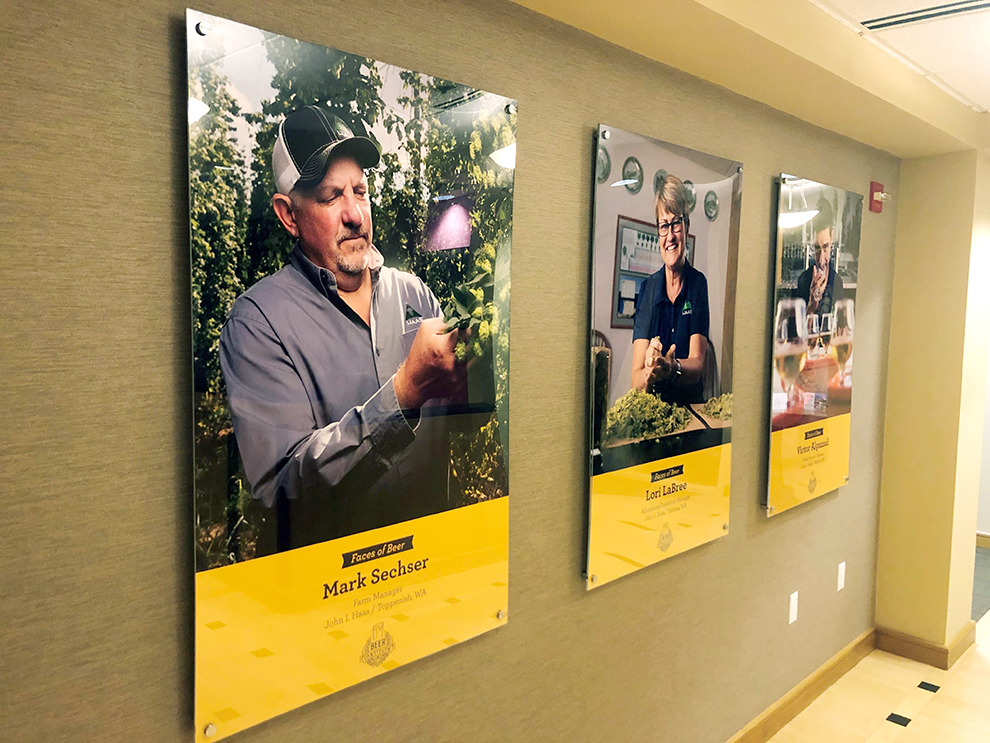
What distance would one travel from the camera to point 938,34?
231 cm

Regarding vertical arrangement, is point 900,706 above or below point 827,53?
below

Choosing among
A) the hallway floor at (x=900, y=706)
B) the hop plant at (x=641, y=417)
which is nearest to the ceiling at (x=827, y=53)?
the hop plant at (x=641, y=417)

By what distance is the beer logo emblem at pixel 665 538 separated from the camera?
222 cm

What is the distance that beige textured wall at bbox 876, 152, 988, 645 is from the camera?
3359 millimetres

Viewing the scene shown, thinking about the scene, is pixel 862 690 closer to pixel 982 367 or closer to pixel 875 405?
pixel 875 405

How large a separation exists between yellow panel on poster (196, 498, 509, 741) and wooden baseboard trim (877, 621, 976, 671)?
2781mm

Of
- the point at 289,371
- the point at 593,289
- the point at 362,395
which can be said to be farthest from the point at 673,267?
the point at 289,371

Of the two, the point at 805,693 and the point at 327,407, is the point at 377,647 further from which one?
the point at 805,693

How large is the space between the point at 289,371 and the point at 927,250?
126 inches

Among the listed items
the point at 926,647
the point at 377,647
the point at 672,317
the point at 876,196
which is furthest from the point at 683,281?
the point at 926,647

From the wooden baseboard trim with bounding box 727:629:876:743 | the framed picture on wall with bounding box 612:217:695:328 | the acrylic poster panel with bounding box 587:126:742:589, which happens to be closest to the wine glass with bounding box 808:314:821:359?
the acrylic poster panel with bounding box 587:126:742:589

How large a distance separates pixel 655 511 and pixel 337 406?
1.15 metres

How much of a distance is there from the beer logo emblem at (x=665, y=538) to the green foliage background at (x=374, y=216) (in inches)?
27.7

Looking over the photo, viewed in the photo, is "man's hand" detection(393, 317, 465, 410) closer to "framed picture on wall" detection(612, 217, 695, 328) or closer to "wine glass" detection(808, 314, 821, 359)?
"framed picture on wall" detection(612, 217, 695, 328)
